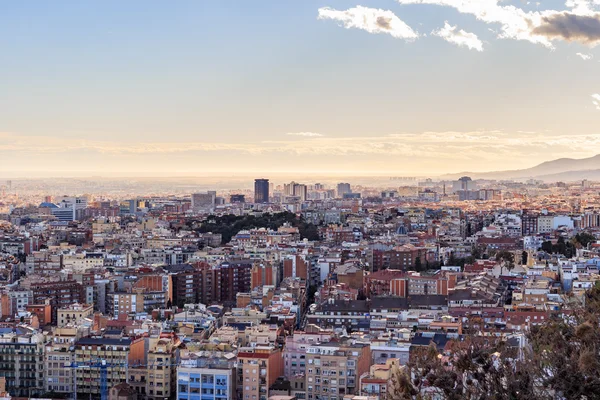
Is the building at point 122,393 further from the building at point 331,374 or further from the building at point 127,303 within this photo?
the building at point 127,303

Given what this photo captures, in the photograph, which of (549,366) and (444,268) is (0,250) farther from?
(549,366)

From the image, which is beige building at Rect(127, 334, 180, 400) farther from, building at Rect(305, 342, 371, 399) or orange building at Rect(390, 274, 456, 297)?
orange building at Rect(390, 274, 456, 297)

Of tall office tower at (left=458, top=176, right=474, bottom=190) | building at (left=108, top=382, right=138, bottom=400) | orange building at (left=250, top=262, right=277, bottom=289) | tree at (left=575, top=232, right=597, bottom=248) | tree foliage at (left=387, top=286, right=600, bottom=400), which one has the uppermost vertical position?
tall office tower at (left=458, top=176, right=474, bottom=190)

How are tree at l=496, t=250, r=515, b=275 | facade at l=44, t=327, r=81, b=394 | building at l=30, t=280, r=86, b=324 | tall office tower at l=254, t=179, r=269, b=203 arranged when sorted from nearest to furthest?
facade at l=44, t=327, r=81, b=394 → building at l=30, t=280, r=86, b=324 → tree at l=496, t=250, r=515, b=275 → tall office tower at l=254, t=179, r=269, b=203

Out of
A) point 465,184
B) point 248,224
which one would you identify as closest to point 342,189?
point 465,184

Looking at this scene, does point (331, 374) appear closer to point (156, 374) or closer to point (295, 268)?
point (156, 374)

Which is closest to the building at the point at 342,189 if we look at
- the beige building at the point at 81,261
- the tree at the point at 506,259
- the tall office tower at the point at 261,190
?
the tall office tower at the point at 261,190

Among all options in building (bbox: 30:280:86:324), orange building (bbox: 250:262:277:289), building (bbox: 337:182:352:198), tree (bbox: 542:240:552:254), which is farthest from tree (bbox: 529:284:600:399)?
building (bbox: 337:182:352:198)

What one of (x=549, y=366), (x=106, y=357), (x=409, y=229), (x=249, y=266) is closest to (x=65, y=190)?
(x=409, y=229)
